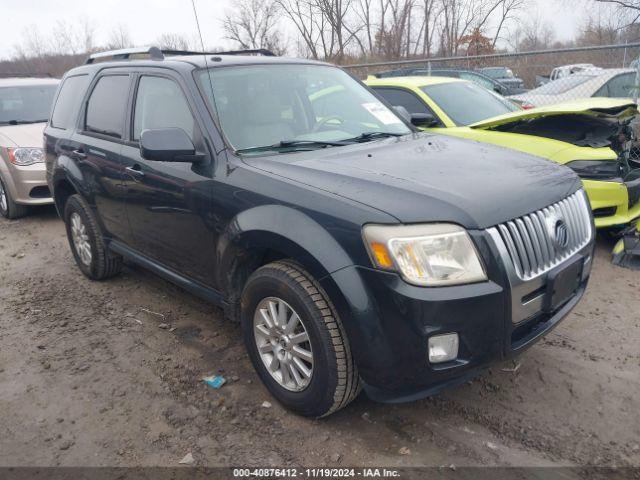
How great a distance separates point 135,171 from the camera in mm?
3568

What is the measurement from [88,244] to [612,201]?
474 centimetres

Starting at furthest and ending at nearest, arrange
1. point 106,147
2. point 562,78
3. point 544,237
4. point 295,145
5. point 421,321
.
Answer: point 562,78, point 106,147, point 295,145, point 544,237, point 421,321

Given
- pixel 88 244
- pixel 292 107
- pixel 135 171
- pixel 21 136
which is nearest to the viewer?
pixel 292 107

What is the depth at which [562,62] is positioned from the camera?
1110 cm

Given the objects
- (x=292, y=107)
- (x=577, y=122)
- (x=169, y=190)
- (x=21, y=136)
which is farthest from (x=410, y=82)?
(x=21, y=136)

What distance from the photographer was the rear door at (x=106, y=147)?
3.85 metres

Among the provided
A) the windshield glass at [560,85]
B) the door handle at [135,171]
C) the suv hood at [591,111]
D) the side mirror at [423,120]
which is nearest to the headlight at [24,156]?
the door handle at [135,171]

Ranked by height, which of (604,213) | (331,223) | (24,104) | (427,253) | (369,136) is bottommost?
(604,213)

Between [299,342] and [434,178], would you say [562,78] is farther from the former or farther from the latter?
[299,342]

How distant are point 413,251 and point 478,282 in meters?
0.31

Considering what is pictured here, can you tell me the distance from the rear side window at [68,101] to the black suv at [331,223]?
651mm

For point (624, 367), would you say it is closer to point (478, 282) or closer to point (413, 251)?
point (478, 282)

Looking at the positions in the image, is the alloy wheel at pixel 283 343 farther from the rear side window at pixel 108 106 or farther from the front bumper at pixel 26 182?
the front bumper at pixel 26 182

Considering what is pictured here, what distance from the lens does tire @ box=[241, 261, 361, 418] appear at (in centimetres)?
244
